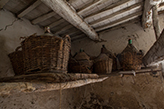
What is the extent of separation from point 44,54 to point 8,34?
0.91 m

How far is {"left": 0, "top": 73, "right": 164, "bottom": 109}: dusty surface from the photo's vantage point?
4.67ft

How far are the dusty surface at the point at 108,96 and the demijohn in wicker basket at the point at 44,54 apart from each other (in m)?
0.67

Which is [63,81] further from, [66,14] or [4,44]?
[4,44]

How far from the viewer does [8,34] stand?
1.40 m

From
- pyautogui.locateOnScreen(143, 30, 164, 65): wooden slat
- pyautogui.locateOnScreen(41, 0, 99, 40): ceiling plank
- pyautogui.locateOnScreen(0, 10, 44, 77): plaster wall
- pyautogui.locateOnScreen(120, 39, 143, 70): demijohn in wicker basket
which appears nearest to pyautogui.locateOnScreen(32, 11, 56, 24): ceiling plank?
pyautogui.locateOnScreen(0, 10, 44, 77): plaster wall

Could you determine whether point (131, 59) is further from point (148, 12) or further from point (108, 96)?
point (108, 96)

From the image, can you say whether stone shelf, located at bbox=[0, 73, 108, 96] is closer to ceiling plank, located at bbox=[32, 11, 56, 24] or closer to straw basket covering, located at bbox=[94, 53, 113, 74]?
straw basket covering, located at bbox=[94, 53, 113, 74]

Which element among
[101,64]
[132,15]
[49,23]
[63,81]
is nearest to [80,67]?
[101,64]

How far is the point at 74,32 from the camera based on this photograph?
7.26 ft

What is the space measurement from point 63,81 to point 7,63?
1.07m

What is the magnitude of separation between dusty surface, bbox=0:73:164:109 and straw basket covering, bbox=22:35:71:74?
0.67m

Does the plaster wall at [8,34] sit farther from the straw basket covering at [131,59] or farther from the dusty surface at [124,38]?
the straw basket covering at [131,59]

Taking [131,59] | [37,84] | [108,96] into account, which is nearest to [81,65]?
[131,59]

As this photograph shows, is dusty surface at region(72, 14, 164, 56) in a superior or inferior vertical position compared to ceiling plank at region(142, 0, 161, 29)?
inferior
